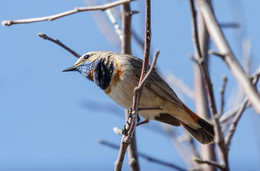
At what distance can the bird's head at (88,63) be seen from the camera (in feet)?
13.3

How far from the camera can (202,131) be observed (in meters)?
3.88

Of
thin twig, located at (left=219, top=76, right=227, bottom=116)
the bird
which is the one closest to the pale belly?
the bird

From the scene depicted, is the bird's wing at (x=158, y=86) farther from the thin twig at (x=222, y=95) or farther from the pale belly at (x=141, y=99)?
the thin twig at (x=222, y=95)

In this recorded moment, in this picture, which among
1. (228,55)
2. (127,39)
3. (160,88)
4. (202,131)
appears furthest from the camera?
(202,131)

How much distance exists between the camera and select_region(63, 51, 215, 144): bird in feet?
11.8

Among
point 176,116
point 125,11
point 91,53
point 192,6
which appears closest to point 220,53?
point 192,6

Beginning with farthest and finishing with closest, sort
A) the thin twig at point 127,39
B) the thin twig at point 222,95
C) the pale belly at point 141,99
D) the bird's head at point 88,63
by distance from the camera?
the bird's head at point 88,63, the pale belly at point 141,99, the thin twig at point 127,39, the thin twig at point 222,95

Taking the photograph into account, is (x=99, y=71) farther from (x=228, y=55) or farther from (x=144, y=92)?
(x=228, y=55)

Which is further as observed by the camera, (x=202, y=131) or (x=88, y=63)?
(x=88, y=63)

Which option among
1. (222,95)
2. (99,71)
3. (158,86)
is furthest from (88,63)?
(222,95)

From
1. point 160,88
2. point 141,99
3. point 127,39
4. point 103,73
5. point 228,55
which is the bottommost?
point 228,55

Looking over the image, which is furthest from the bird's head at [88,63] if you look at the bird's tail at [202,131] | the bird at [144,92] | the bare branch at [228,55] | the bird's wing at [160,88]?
the bare branch at [228,55]

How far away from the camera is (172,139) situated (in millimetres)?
4469

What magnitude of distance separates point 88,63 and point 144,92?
2.50 feet
